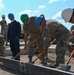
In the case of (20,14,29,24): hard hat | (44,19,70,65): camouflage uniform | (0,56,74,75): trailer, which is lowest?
(0,56,74,75): trailer

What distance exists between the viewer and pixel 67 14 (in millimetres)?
6055

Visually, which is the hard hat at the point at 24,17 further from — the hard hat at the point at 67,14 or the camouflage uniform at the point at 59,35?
the hard hat at the point at 67,14

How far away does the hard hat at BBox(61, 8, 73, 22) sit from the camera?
601 cm

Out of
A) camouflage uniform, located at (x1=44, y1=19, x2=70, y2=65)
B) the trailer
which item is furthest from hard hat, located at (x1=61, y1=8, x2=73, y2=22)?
the trailer

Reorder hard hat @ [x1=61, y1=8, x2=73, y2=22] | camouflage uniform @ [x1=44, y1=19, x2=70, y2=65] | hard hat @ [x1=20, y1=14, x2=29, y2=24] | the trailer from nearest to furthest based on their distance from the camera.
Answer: the trailer
hard hat @ [x1=61, y1=8, x2=73, y2=22]
camouflage uniform @ [x1=44, y1=19, x2=70, y2=65]
hard hat @ [x1=20, y1=14, x2=29, y2=24]

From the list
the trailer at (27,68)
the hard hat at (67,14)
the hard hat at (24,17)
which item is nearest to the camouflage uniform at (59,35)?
the hard hat at (67,14)

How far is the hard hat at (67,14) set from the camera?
601 centimetres

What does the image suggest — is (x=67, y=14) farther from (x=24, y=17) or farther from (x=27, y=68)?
(x=24, y=17)

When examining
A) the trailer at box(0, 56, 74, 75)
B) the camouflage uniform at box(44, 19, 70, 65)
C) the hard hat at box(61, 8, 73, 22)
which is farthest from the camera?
the camouflage uniform at box(44, 19, 70, 65)

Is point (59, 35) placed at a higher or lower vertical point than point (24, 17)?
lower

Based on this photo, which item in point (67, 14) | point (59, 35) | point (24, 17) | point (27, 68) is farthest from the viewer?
point (24, 17)


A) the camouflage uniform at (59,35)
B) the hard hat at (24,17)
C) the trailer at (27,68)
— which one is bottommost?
the trailer at (27,68)

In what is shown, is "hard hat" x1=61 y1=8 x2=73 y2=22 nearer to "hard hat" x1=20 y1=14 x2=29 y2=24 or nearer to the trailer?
the trailer

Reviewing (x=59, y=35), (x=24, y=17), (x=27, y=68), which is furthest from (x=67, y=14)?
(x=24, y=17)
